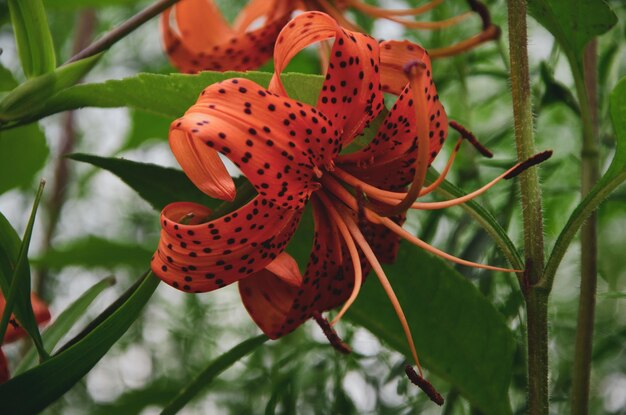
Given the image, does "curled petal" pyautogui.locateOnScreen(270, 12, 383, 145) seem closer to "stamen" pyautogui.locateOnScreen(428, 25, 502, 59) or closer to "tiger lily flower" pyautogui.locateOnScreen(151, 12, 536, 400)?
"tiger lily flower" pyautogui.locateOnScreen(151, 12, 536, 400)

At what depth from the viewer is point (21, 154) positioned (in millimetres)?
938

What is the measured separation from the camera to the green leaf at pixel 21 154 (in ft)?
3.04

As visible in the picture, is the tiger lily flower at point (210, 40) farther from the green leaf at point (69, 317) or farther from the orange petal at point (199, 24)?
the green leaf at point (69, 317)

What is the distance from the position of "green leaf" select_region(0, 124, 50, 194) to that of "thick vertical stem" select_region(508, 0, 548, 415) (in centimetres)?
54

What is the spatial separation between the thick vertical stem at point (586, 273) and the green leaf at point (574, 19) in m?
0.05

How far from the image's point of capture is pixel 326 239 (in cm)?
71

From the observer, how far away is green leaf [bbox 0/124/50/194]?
93 cm

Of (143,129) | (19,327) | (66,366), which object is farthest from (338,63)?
(143,129)

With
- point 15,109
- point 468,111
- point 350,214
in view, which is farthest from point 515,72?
point 468,111

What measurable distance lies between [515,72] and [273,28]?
0.44 meters

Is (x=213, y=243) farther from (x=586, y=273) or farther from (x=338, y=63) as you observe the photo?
(x=586, y=273)

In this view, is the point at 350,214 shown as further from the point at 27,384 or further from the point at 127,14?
the point at 127,14

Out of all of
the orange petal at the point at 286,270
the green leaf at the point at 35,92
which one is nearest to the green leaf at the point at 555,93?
the orange petal at the point at 286,270

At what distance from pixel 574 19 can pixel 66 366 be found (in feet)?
1.70
